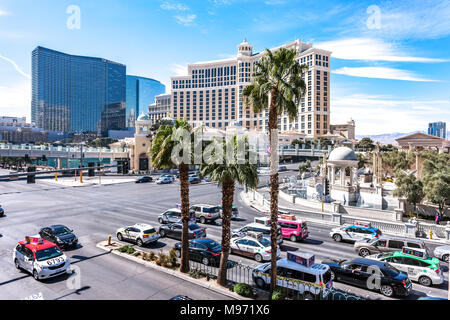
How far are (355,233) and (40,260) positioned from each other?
21.4m

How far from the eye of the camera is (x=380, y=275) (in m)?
14.3

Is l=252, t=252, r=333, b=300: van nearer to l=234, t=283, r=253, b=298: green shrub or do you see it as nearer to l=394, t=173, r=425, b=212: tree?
l=234, t=283, r=253, b=298: green shrub

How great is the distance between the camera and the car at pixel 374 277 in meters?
13.8

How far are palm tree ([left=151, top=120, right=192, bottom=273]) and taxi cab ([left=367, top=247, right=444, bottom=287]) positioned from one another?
11512 mm

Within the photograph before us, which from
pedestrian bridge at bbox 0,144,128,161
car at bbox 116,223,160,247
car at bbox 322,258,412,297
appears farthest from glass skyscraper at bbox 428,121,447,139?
car at bbox 116,223,160,247

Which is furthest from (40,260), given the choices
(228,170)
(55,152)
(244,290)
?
(55,152)

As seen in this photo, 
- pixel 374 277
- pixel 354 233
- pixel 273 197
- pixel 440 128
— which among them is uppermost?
pixel 440 128

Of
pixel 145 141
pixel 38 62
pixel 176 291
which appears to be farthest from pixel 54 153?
pixel 38 62

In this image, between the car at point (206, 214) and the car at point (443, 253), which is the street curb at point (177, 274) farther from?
the car at point (443, 253)

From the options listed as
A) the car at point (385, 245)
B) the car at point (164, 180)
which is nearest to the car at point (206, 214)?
the car at point (385, 245)

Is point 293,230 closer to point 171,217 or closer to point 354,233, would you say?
point 354,233

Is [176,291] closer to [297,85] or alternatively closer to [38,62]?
[297,85]

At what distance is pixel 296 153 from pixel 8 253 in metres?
86.9

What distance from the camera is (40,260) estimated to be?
15.2m
